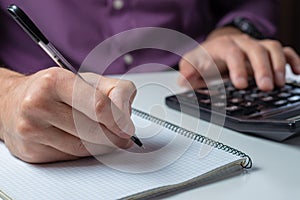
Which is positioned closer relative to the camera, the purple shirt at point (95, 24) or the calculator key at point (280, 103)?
the calculator key at point (280, 103)

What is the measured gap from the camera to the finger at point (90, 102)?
0.52 meters

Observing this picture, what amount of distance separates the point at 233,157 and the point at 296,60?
39cm

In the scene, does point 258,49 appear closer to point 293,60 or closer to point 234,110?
point 293,60

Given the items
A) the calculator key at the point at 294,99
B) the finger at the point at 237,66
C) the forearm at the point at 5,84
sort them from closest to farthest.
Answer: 1. the forearm at the point at 5,84
2. the calculator key at the point at 294,99
3. the finger at the point at 237,66

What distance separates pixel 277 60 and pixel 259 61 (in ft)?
0.10

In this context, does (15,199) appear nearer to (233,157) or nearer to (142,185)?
(142,185)

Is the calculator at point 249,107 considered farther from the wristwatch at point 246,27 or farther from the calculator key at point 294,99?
the wristwatch at point 246,27

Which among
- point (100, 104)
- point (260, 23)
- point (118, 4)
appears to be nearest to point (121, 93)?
point (100, 104)

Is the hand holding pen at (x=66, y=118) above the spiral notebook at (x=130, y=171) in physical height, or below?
above

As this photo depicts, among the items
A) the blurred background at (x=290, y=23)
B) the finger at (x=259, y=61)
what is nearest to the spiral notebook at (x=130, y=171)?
the finger at (x=259, y=61)

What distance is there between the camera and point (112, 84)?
0.55 meters

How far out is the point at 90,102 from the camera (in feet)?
1.70

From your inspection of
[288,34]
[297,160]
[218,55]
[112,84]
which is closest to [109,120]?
[112,84]

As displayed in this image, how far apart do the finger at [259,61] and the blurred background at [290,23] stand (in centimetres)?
121
